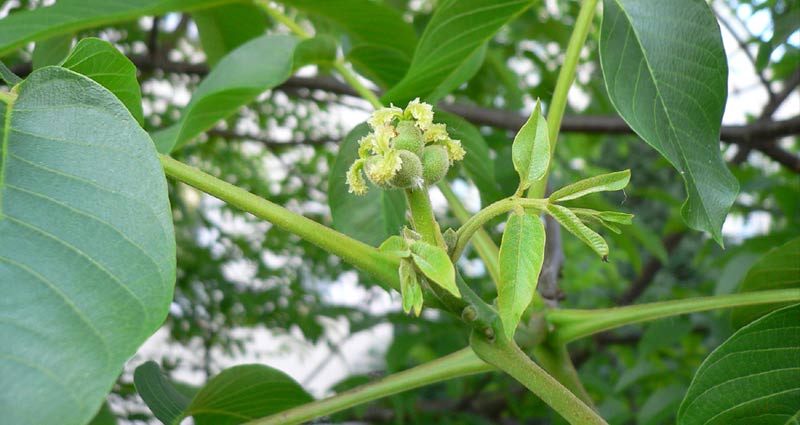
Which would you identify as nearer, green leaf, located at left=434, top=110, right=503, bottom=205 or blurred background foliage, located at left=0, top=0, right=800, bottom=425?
green leaf, located at left=434, top=110, right=503, bottom=205

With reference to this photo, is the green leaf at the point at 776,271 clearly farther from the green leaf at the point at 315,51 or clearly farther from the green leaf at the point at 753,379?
the green leaf at the point at 315,51

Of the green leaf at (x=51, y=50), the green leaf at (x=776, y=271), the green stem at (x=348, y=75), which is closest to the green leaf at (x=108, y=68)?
the green stem at (x=348, y=75)

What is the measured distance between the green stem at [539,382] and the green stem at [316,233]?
74 mm

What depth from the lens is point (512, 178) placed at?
1096mm


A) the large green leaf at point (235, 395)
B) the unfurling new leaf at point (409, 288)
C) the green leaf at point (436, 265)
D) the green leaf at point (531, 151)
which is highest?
the green leaf at point (531, 151)

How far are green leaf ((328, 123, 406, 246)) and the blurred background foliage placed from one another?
34cm

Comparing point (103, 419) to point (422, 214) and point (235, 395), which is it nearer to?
point (235, 395)

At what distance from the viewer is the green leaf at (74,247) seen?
35 centimetres

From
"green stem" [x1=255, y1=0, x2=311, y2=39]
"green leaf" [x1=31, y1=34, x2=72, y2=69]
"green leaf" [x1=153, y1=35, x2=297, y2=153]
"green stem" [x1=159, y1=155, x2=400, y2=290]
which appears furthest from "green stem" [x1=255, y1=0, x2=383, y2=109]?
"green stem" [x1=159, y1=155, x2=400, y2=290]

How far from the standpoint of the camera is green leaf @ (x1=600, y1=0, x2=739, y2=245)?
0.58 m

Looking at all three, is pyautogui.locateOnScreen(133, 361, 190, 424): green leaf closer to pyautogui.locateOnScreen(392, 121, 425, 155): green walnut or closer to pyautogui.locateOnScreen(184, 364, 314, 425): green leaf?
pyautogui.locateOnScreen(184, 364, 314, 425): green leaf

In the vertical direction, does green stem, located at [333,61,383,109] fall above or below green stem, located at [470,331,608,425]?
above

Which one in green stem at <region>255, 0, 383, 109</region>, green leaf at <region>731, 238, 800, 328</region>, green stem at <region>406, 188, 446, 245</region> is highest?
green leaf at <region>731, 238, 800, 328</region>

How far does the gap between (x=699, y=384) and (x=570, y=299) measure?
5.62ft
